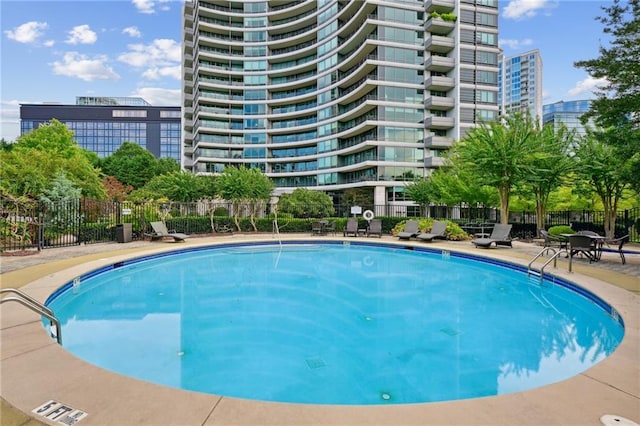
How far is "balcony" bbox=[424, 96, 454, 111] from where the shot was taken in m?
41.4

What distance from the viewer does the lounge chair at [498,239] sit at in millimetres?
14250

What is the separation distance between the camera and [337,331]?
19.6ft

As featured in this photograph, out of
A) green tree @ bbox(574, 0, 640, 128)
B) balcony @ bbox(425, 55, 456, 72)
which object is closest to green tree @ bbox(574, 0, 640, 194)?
green tree @ bbox(574, 0, 640, 128)

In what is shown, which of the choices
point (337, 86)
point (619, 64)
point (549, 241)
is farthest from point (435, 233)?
point (337, 86)

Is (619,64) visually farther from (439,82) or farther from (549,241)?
(439,82)

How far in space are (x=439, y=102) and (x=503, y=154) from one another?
92.7ft

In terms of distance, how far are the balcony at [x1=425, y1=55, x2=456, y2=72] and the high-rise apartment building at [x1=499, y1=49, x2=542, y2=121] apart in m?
108

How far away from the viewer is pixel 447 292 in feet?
28.4

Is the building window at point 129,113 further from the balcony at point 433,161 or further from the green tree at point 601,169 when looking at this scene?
the green tree at point 601,169

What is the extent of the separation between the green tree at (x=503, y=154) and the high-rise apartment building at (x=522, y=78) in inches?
5343

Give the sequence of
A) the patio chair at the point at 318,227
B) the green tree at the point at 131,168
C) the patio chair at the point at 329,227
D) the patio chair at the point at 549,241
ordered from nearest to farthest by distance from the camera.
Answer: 1. the patio chair at the point at 549,241
2. the patio chair at the point at 318,227
3. the patio chair at the point at 329,227
4. the green tree at the point at 131,168

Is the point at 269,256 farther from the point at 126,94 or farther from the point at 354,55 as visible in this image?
the point at 126,94

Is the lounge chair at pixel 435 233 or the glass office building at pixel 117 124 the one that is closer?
the lounge chair at pixel 435 233

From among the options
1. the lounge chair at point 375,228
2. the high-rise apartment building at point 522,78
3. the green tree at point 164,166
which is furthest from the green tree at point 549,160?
the high-rise apartment building at point 522,78
